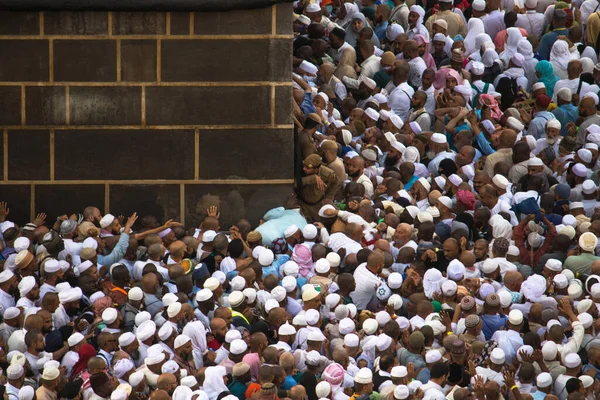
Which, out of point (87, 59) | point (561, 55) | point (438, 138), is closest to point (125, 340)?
point (87, 59)

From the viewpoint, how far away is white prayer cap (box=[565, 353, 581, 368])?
15.3 meters

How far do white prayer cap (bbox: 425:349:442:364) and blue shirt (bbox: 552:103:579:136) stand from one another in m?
5.80

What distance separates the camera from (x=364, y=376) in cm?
1484

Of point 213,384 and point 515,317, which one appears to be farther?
point 515,317

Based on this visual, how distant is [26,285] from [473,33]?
8.31 meters

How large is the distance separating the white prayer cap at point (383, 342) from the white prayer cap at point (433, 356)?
481 mm

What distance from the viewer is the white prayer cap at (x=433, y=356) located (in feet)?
49.7

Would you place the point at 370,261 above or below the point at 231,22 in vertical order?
below

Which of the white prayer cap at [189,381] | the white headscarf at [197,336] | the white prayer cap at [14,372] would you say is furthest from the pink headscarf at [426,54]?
the white prayer cap at [14,372]

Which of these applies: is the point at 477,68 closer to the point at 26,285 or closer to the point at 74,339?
the point at 26,285

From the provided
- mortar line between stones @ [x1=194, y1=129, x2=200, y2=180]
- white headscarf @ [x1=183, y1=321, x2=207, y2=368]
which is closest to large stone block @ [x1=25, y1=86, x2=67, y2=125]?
mortar line between stones @ [x1=194, y1=129, x2=200, y2=180]

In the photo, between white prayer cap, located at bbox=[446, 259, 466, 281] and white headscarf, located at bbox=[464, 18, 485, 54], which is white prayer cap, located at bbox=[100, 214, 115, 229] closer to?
white prayer cap, located at bbox=[446, 259, 466, 281]

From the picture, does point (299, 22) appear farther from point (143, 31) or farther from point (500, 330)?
point (500, 330)

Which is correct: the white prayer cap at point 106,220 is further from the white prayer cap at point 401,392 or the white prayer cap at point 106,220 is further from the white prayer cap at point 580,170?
the white prayer cap at point 580,170
